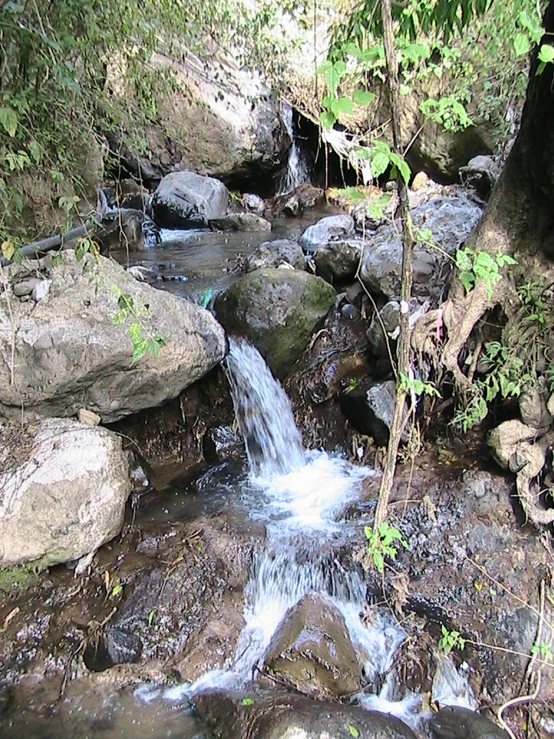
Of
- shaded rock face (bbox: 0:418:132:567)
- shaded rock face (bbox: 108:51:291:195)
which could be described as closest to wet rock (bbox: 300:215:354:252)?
shaded rock face (bbox: 108:51:291:195)

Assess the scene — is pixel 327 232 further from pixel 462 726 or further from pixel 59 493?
pixel 462 726

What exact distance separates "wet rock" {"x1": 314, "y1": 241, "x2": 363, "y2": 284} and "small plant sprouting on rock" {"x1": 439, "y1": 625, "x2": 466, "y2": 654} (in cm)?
382

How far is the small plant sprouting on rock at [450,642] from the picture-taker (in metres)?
2.98

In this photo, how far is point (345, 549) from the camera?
11.6 feet

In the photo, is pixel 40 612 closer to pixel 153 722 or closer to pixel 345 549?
pixel 153 722

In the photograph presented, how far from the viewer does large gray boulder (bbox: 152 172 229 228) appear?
1011 cm

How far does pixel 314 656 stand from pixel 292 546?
2.90 feet

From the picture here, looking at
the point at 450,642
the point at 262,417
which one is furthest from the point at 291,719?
the point at 262,417

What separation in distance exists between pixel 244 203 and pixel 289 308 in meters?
7.89

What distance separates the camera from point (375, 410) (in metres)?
4.29

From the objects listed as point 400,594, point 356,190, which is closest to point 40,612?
point 400,594

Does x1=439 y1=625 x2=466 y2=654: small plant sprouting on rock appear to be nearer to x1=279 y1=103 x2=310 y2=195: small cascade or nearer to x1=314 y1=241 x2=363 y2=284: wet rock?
x1=314 y1=241 x2=363 y2=284: wet rock

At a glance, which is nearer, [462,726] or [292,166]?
[462,726]

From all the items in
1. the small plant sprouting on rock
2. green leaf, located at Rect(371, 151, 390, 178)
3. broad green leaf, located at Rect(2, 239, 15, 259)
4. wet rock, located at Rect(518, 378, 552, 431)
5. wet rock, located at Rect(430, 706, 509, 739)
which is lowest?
wet rock, located at Rect(430, 706, 509, 739)
